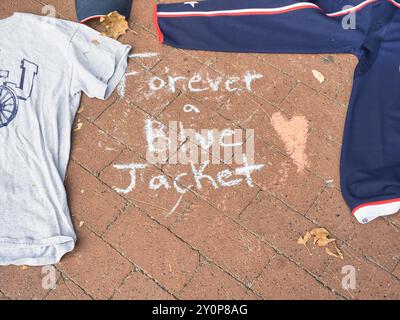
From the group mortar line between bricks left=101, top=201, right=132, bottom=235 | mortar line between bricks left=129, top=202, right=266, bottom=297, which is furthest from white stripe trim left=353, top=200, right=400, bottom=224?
mortar line between bricks left=101, top=201, right=132, bottom=235

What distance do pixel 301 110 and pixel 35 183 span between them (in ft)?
5.15

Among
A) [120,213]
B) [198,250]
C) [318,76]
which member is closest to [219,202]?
[198,250]

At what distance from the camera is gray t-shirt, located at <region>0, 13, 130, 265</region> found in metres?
2.66

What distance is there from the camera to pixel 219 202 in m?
2.81

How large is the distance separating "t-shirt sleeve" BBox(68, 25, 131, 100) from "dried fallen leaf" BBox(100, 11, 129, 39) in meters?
0.09

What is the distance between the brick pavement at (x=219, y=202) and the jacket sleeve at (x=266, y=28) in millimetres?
71

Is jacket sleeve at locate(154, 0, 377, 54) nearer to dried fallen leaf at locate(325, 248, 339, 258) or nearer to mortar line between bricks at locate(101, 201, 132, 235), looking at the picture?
mortar line between bricks at locate(101, 201, 132, 235)

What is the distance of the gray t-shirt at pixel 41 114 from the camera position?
8.73 feet

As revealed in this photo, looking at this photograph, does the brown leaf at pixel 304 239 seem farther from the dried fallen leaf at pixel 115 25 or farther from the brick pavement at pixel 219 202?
the dried fallen leaf at pixel 115 25

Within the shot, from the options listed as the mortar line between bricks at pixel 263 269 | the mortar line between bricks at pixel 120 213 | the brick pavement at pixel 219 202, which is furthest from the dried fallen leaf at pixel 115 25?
the mortar line between bricks at pixel 263 269

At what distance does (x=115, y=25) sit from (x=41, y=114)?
0.78 metres

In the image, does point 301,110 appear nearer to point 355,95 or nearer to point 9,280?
point 355,95
